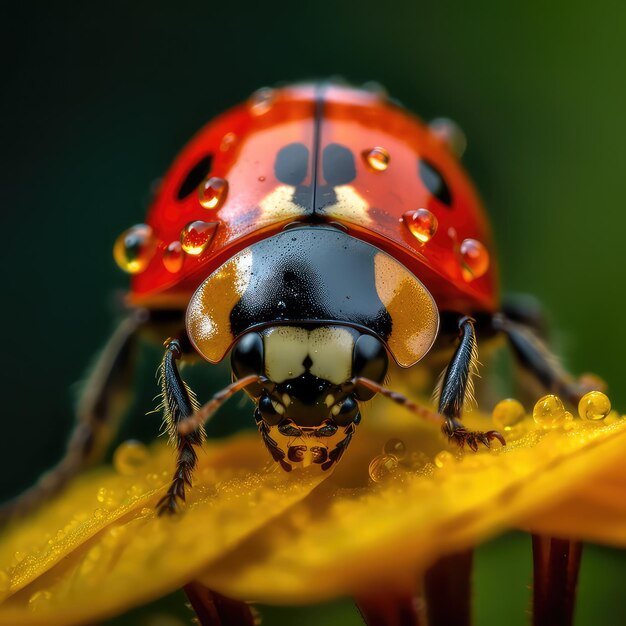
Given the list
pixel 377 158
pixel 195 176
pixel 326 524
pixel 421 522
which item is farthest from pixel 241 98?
pixel 421 522

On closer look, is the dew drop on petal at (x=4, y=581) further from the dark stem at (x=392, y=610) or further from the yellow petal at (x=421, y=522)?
the dark stem at (x=392, y=610)

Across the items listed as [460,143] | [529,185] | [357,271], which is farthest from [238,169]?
[529,185]

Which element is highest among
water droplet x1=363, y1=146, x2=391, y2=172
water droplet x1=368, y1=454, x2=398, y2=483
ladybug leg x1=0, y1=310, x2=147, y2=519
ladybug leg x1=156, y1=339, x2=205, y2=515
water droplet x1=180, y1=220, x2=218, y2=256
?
water droplet x1=363, y1=146, x2=391, y2=172

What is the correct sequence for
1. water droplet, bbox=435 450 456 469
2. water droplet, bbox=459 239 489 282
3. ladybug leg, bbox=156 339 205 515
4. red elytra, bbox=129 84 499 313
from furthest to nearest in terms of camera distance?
water droplet, bbox=459 239 489 282
red elytra, bbox=129 84 499 313
ladybug leg, bbox=156 339 205 515
water droplet, bbox=435 450 456 469

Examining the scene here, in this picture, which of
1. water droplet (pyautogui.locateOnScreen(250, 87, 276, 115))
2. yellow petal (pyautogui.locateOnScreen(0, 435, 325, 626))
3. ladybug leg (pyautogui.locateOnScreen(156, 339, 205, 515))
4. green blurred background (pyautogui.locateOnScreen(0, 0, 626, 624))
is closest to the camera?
yellow petal (pyautogui.locateOnScreen(0, 435, 325, 626))

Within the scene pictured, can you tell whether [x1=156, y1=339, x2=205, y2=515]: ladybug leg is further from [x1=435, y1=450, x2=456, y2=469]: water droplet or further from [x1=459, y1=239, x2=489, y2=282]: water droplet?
[x1=459, y1=239, x2=489, y2=282]: water droplet

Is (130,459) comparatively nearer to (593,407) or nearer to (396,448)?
(396,448)

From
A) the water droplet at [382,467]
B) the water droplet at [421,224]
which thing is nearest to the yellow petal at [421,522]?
the water droplet at [382,467]

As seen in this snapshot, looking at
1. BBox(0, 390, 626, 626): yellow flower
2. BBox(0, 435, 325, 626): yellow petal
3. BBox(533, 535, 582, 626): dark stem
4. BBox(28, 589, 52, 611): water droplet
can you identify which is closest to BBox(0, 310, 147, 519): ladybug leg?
BBox(0, 435, 325, 626): yellow petal

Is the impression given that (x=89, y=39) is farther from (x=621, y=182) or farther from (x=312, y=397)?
(x=312, y=397)
